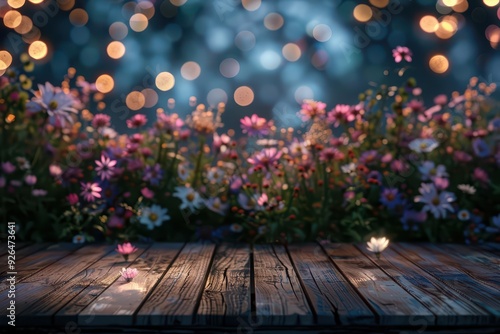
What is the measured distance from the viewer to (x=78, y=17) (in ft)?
21.4

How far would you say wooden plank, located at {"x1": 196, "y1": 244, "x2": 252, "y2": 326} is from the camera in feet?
6.06

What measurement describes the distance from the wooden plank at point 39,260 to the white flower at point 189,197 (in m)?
0.61

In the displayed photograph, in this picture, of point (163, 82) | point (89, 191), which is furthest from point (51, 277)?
point (163, 82)

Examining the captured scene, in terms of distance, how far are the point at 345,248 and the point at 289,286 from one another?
962 millimetres

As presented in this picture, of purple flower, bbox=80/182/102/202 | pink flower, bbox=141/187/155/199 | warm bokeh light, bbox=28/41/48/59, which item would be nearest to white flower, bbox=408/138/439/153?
pink flower, bbox=141/187/155/199

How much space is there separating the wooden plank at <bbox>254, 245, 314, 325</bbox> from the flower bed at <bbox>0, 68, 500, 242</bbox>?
1.77 ft

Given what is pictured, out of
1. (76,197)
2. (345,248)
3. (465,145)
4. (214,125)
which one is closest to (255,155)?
(214,125)

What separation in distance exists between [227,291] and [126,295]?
36 cm

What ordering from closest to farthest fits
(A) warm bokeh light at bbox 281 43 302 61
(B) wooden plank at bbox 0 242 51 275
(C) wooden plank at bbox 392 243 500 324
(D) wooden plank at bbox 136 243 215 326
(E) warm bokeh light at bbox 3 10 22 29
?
(D) wooden plank at bbox 136 243 215 326 → (C) wooden plank at bbox 392 243 500 324 → (B) wooden plank at bbox 0 242 51 275 → (E) warm bokeh light at bbox 3 10 22 29 → (A) warm bokeh light at bbox 281 43 302 61

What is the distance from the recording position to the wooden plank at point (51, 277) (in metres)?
2.04

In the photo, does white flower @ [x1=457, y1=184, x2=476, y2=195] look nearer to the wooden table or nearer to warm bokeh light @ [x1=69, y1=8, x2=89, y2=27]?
the wooden table

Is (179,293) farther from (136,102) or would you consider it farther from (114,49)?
(114,49)

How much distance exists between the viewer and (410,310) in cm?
190

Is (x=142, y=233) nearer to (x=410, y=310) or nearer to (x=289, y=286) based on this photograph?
(x=289, y=286)
